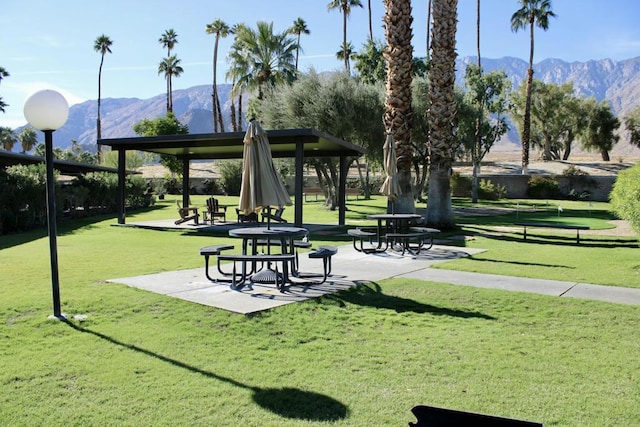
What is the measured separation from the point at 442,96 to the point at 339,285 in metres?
9.57

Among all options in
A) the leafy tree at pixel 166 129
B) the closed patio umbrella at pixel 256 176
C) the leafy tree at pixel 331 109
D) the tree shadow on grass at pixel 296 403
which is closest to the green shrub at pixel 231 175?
the leafy tree at pixel 166 129

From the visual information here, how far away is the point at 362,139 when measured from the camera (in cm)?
2559

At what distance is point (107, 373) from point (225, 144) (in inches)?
568

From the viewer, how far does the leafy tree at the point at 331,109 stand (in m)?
24.1

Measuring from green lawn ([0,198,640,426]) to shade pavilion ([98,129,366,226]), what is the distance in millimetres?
7702

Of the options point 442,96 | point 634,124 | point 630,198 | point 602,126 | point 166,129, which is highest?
point 634,124

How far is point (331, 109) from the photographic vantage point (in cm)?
2400

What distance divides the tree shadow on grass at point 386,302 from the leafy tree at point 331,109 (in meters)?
17.1

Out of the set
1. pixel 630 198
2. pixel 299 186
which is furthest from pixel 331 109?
pixel 630 198

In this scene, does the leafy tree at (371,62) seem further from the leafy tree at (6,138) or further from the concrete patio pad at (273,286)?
the leafy tree at (6,138)

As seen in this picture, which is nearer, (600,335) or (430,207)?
(600,335)

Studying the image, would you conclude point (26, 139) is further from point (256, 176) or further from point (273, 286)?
point (273, 286)

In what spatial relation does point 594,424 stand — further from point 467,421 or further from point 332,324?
point 332,324

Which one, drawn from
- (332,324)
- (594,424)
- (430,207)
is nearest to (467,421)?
(594,424)
